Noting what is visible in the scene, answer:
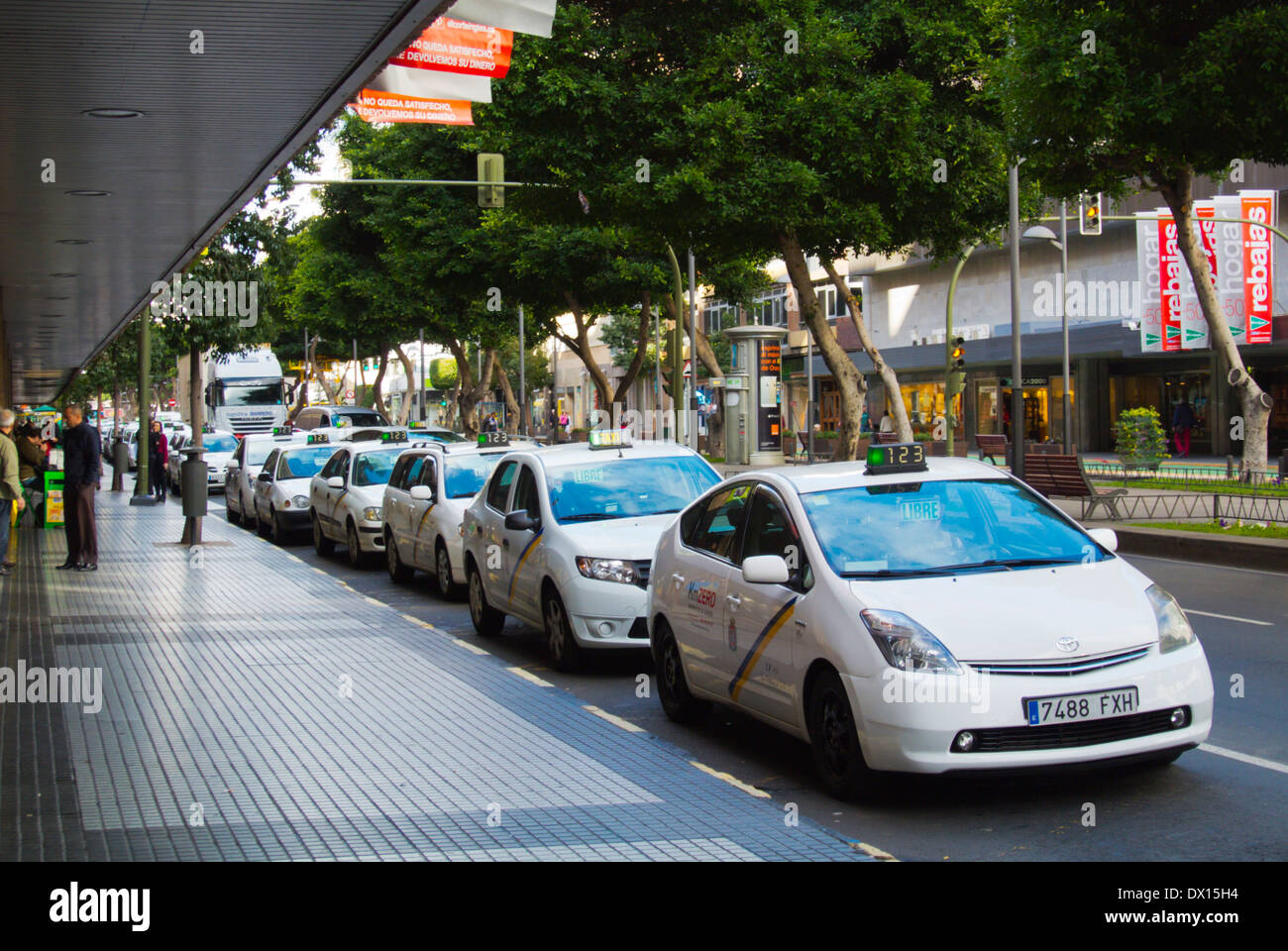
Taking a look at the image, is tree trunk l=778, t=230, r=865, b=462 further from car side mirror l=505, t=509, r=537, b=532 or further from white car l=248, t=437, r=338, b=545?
car side mirror l=505, t=509, r=537, b=532

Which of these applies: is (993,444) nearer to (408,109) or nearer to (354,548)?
(408,109)

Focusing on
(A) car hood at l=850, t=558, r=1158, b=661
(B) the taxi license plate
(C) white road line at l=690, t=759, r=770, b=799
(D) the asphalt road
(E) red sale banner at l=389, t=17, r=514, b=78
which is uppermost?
(E) red sale banner at l=389, t=17, r=514, b=78

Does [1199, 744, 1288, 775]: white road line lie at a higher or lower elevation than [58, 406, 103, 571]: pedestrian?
lower

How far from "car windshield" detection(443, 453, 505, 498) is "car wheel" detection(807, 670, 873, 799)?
9010 mm

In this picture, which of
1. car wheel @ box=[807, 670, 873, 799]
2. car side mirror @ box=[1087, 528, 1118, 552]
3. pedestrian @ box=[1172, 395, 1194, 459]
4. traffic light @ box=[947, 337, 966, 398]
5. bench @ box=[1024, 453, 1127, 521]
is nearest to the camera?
car wheel @ box=[807, 670, 873, 799]

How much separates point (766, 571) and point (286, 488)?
16.9 meters

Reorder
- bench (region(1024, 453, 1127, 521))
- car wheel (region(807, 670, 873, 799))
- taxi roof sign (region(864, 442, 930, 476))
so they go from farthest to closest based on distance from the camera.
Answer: bench (region(1024, 453, 1127, 521)) < taxi roof sign (region(864, 442, 930, 476)) < car wheel (region(807, 670, 873, 799))

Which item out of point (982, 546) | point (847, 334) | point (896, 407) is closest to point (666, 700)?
point (982, 546)

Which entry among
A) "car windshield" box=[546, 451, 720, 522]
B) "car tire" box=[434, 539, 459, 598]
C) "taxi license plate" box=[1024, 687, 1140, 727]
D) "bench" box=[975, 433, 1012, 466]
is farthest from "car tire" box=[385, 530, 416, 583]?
"bench" box=[975, 433, 1012, 466]

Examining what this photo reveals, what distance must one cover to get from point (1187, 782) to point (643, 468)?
19.2 ft

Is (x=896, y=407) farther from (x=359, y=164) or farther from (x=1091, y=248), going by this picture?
(x=359, y=164)

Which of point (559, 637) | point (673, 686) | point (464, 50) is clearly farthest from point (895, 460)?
point (464, 50)

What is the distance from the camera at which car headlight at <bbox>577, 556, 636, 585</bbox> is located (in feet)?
33.4

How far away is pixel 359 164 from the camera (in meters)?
47.1
